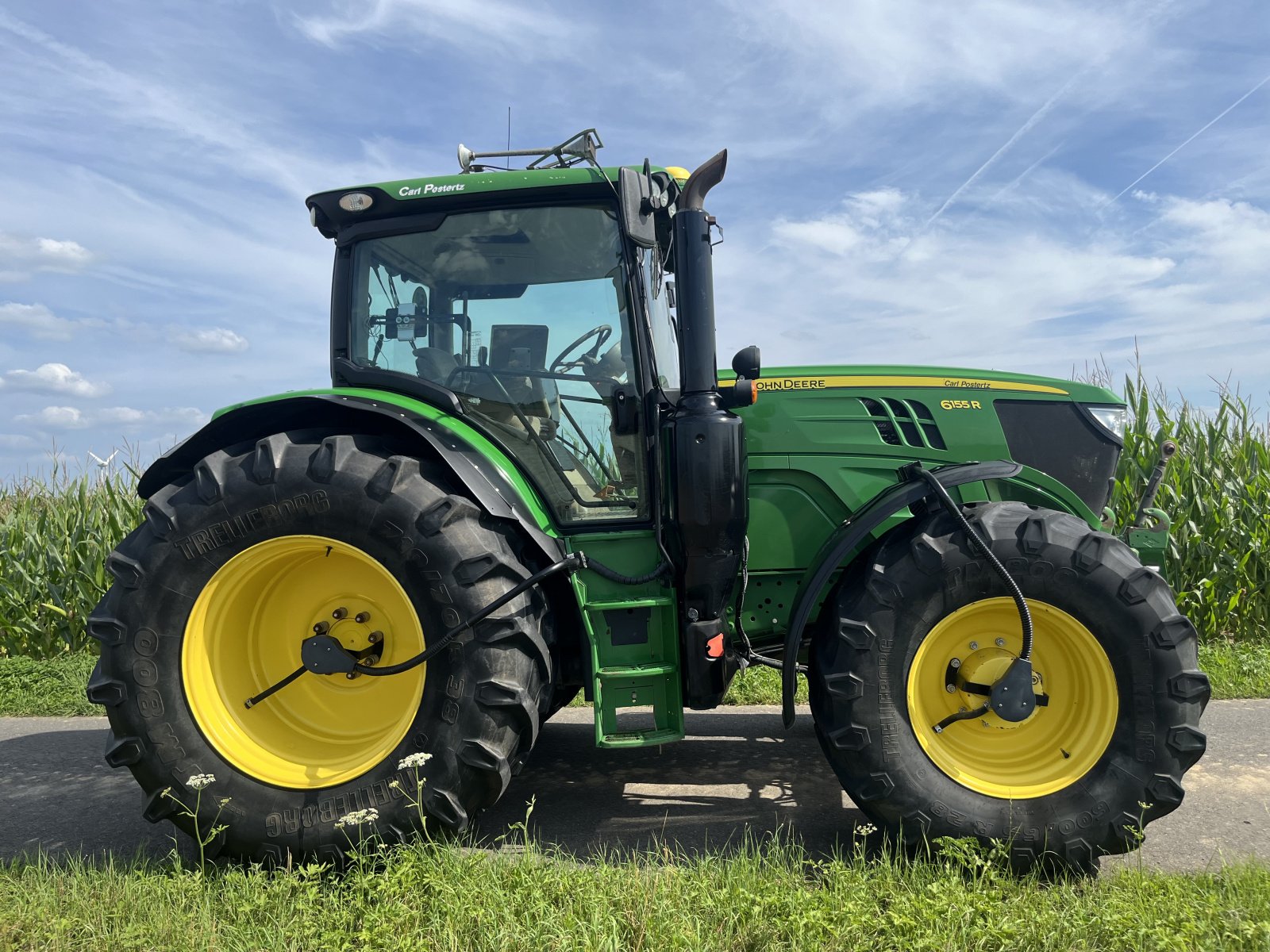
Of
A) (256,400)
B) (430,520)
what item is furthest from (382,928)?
(256,400)

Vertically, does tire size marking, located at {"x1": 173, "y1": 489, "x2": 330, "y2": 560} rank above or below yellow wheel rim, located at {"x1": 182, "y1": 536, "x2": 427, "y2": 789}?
above

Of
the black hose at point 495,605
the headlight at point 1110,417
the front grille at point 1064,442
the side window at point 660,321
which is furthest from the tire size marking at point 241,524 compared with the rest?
the headlight at point 1110,417

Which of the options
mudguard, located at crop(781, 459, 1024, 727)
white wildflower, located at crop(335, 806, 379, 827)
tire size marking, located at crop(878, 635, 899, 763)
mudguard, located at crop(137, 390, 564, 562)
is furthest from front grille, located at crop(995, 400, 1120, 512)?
white wildflower, located at crop(335, 806, 379, 827)

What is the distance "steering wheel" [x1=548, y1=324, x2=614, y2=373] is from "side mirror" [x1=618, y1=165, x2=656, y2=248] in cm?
35

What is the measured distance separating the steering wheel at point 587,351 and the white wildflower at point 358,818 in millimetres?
1657

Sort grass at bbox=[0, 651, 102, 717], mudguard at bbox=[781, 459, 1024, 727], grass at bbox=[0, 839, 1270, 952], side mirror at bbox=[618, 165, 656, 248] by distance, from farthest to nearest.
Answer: grass at bbox=[0, 651, 102, 717] → side mirror at bbox=[618, 165, 656, 248] → mudguard at bbox=[781, 459, 1024, 727] → grass at bbox=[0, 839, 1270, 952]

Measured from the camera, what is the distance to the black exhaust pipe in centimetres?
298

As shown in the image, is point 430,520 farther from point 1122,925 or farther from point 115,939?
point 1122,925

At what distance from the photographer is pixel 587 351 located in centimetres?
329

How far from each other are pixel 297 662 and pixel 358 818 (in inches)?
29.2

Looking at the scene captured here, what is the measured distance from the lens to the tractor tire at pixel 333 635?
2.83 meters

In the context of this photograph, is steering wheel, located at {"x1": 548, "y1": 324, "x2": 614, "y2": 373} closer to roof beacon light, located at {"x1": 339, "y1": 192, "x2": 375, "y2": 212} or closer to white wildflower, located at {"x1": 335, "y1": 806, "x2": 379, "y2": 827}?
roof beacon light, located at {"x1": 339, "y1": 192, "x2": 375, "y2": 212}

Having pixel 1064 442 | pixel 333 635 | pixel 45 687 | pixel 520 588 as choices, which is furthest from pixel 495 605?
pixel 45 687

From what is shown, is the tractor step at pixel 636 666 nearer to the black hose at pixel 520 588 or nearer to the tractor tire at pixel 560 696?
the black hose at pixel 520 588
